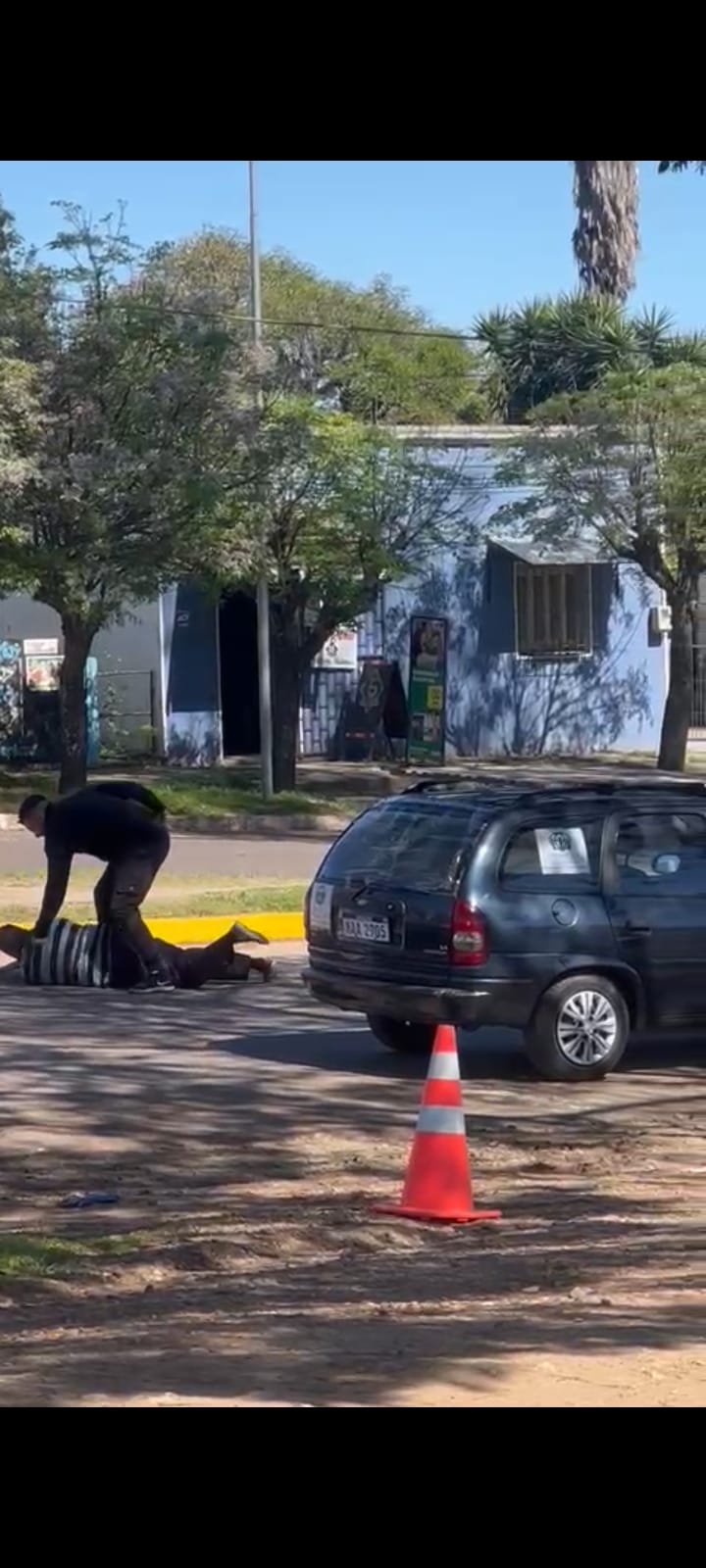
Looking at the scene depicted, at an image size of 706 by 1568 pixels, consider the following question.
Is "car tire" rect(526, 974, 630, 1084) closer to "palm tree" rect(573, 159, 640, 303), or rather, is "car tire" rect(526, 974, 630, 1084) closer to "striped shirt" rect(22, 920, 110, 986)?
"striped shirt" rect(22, 920, 110, 986)

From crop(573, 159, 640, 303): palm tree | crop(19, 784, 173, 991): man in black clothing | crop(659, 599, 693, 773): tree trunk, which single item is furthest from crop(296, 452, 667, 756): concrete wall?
crop(19, 784, 173, 991): man in black clothing

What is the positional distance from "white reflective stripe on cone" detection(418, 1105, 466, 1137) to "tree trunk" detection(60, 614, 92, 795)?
1911 cm

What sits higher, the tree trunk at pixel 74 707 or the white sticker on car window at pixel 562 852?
the tree trunk at pixel 74 707

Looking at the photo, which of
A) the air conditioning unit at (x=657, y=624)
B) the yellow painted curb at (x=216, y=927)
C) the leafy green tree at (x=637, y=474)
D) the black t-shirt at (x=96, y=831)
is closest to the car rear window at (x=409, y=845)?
the black t-shirt at (x=96, y=831)

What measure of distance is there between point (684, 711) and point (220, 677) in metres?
7.32

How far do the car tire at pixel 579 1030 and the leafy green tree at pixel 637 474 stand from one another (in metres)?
19.3

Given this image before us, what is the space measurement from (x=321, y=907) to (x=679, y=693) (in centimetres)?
2103

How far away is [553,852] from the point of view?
12.6 m

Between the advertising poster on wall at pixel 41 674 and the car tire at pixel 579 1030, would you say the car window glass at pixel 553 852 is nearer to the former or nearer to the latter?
the car tire at pixel 579 1030

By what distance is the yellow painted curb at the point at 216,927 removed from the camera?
18594mm

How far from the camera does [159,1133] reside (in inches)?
428

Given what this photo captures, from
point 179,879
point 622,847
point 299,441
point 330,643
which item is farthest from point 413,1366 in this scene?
point 330,643
